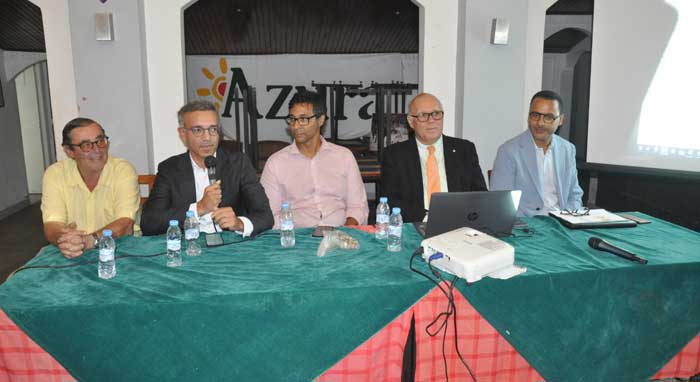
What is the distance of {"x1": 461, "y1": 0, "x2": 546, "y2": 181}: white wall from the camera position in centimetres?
384

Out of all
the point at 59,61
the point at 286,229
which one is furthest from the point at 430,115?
the point at 59,61

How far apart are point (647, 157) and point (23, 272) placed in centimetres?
361

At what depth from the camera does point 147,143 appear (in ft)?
12.0

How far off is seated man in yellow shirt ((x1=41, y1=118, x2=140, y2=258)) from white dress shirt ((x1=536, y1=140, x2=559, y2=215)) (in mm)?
2321

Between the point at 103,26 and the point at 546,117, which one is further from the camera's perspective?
the point at 103,26

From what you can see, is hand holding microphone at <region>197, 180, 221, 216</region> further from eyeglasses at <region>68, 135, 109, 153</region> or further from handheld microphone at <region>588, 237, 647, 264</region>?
handheld microphone at <region>588, 237, 647, 264</region>

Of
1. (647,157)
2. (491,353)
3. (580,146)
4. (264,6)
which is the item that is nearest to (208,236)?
(491,353)

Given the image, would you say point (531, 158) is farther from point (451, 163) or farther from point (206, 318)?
point (206, 318)

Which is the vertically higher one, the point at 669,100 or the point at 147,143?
the point at 669,100

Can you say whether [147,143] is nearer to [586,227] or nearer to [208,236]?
[208,236]

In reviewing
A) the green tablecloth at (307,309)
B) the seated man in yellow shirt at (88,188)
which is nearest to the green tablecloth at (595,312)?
the green tablecloth at (307,309)

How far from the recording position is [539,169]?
2914mm

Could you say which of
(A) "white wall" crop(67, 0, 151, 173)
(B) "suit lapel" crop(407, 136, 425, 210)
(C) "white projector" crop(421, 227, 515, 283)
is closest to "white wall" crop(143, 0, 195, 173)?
(A) "white wall" crop(67, 0, 151, 173)

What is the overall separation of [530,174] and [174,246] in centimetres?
208
